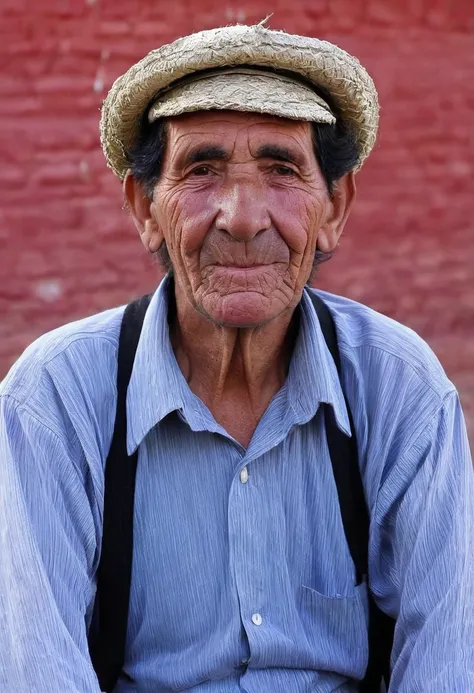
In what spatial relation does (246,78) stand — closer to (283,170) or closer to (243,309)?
(283,170)

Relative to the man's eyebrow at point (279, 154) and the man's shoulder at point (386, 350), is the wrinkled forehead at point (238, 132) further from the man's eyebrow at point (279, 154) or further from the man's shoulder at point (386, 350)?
the man's shoulder at point (386, 350)

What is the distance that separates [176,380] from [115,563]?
0.41 m

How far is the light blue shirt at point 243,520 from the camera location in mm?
2301

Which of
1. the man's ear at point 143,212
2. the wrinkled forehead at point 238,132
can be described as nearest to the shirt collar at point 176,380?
the man's ear at point 143,212

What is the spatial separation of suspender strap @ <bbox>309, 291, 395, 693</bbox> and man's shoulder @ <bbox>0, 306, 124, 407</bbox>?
1.65ft

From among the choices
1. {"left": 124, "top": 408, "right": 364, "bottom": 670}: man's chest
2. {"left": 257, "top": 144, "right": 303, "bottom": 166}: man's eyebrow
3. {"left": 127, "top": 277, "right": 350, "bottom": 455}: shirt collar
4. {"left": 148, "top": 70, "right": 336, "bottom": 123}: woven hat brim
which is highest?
{"left": 148, "top": 70, "right": 336, "bottom": 123}: woven hat brim

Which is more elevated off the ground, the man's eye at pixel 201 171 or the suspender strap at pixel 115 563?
the man's eye at pixel 201 171

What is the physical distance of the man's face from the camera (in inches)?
94.5

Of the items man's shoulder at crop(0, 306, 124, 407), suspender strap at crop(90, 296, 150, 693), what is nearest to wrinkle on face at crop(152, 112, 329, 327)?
man's shoulder at crop(0, 306, 124, 407)

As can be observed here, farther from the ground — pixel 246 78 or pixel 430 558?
pixel 246 78

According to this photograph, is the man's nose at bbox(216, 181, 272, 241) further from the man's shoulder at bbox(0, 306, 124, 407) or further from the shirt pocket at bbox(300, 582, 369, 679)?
the shirt pocket at bbox(300, 582, 369, 679)

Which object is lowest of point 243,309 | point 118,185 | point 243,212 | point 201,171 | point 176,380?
point 176,380

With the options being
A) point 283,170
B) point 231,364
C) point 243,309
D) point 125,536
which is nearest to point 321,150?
point 283,170

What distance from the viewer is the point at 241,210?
7.82 ft
